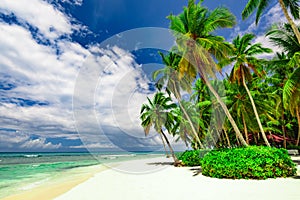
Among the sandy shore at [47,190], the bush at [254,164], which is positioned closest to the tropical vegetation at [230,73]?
the bush at [254,164]

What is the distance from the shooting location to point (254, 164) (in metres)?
9.26

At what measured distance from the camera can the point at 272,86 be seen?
24703mm

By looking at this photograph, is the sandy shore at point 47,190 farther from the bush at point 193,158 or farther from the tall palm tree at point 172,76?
the tall palm tree at point 172,76

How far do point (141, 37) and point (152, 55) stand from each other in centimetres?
576

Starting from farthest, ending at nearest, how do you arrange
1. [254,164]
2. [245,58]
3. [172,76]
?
1. [172,76]
2. [245,58]
3. [254,164]

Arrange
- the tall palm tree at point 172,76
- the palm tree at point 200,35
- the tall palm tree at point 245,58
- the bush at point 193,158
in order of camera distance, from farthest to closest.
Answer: the tall palm tree at point 172,76, the bush at point 193,158, the tall palm tree at point 245,58, the palm tree at point 200,35

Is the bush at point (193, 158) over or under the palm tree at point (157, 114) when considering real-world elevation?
under

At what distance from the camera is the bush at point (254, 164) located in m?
9.18

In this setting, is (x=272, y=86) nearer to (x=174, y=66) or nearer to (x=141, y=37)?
(x=174, y=66)

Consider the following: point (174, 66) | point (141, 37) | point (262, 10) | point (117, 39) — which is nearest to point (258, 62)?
point (262, 10)

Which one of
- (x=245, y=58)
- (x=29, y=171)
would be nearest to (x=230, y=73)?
(x=245, y=58)

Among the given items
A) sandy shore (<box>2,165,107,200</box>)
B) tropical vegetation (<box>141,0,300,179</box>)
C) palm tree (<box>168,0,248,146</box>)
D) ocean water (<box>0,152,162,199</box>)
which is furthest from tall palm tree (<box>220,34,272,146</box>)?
ocean water (<box>0,152,162,199</box>)

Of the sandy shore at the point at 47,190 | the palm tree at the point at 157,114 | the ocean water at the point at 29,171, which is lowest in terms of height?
the sandy shore at the point at 47,190

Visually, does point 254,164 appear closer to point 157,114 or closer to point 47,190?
point 47,190
